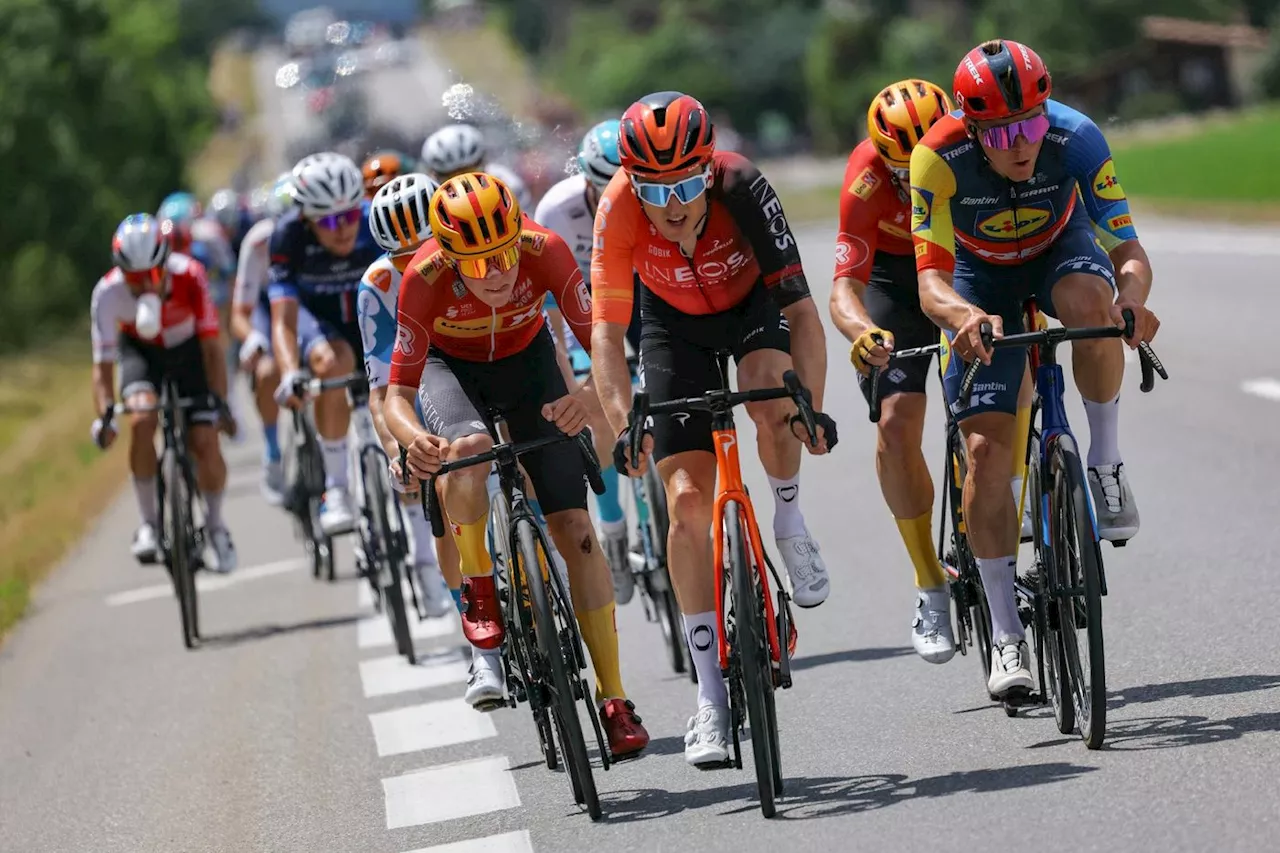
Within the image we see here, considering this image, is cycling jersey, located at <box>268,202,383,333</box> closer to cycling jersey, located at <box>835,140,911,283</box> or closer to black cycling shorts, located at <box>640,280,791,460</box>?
cycling jersey, located at <box>835,140,911,283</box>

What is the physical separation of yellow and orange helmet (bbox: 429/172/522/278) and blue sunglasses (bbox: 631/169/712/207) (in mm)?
606

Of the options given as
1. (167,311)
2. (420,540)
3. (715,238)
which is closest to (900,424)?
(715,238)

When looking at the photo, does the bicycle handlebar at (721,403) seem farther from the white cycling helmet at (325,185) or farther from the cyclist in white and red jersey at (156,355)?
the cyclist in white and red jersey at (156,355)

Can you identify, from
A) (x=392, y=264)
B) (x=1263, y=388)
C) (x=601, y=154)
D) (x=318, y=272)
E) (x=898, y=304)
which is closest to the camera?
(x=898, y=304)

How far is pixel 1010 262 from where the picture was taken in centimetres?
766

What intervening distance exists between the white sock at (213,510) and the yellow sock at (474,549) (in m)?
5.71

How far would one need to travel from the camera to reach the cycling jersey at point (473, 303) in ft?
26.1

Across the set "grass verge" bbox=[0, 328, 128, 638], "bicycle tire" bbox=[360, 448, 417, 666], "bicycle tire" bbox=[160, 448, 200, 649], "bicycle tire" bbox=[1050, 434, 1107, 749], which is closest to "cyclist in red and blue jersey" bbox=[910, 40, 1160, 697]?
"bicycle tire" bbox=[1050, 434, 1107, 749]

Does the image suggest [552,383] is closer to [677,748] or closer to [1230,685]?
[677,748]

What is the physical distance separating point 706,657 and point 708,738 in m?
0.27

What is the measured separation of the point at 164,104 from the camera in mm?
63156

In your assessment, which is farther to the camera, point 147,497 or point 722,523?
point 147,497

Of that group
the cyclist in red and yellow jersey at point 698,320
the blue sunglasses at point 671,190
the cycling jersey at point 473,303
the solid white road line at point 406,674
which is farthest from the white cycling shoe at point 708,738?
the solid white road line at point 406,674

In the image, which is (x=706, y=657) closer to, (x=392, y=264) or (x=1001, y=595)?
(x=1001, y=595)
